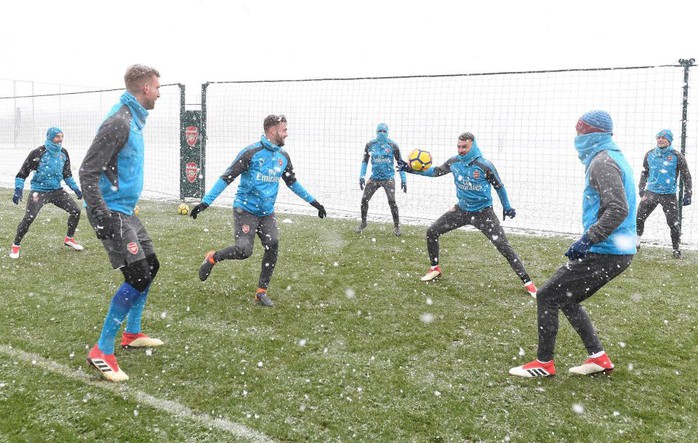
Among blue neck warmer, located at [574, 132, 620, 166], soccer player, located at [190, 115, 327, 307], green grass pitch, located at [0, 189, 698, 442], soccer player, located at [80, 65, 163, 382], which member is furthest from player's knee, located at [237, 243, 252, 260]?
blue neck warmer, located at [574, 132, 620, 166]

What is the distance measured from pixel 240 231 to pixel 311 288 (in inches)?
50.2

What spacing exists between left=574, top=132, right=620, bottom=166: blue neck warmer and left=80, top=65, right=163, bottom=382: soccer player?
319 cm

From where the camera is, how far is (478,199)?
253 inches

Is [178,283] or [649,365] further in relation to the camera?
[178,283]

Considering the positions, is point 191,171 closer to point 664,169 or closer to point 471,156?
point 471,156

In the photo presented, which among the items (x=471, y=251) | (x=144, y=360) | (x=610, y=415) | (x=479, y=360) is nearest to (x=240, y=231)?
(x=144, y=360)

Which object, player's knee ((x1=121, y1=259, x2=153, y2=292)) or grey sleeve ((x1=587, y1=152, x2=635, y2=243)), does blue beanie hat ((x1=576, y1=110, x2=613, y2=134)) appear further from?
player's knee ((x1=121, y1=259, x2=153, y2=292))

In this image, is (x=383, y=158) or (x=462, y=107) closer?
(x=383, y=158)

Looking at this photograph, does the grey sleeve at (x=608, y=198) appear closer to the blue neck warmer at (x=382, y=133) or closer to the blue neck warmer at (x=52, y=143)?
the blue neck warmer at (x=382, y=133)

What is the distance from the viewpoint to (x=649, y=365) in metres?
4.23

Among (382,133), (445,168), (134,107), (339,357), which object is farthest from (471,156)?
(134,107)

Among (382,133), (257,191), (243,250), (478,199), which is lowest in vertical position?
(243,250)

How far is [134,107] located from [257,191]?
1839mm

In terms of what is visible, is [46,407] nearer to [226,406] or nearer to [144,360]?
[144,360]
